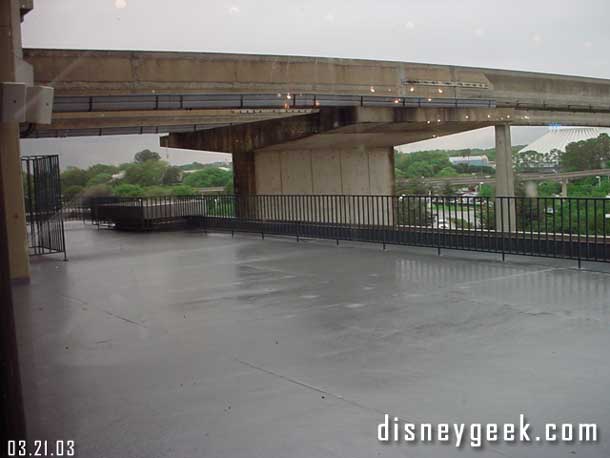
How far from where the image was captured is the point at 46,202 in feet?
51.7

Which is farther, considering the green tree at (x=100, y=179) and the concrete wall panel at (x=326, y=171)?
the concrete wall panel at (x=326, y=171)

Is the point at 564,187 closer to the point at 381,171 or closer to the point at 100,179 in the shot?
the point at 381,171

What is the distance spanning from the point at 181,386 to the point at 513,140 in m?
27.1

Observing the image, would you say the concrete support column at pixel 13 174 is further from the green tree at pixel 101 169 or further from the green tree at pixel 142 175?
the green tree at pixel 142 175

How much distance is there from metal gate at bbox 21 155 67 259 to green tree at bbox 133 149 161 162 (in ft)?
43.6

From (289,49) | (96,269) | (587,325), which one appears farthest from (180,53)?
(587,325)

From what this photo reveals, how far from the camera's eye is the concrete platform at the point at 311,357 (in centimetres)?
442

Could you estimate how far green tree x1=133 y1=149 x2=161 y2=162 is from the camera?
101ft

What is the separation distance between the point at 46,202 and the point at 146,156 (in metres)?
15.8

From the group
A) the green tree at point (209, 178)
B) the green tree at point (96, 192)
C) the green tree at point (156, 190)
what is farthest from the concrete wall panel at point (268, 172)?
the green tree at point (96, 192)

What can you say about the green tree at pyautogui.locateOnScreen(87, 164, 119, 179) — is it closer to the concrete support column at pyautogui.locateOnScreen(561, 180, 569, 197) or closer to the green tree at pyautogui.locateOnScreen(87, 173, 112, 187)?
the green tree at pyautogui.locateOnScreen(87, 173, 112, 187)

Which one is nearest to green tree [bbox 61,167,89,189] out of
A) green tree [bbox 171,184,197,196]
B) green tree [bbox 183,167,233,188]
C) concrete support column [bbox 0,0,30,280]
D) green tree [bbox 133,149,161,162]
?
green tree [bbox 133,149,161,162]

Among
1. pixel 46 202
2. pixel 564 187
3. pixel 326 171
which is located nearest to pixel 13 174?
pixel 46 202

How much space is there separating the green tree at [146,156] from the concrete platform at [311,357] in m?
19.8
